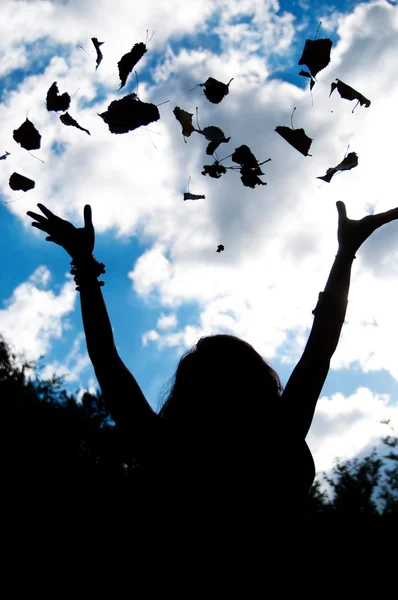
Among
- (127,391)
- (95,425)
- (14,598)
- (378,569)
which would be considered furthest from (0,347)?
(127,391)

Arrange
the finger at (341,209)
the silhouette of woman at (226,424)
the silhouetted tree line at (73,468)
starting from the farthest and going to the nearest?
1. the silhouetted tree line at (73,468)
2. the finger at (341,209)
3. the silhouette of woman at (226,424)

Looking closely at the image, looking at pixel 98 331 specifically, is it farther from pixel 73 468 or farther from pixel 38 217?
pixel 73 468

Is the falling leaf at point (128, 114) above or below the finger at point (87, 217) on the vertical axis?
above

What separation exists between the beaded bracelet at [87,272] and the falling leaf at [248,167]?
3.46ft

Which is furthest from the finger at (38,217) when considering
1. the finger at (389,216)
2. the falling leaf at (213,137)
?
the finger at (389,216)

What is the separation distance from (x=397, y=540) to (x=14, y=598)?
10345 millimetres

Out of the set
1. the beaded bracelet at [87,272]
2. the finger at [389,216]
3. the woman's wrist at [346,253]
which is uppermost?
the finger at [389,216]

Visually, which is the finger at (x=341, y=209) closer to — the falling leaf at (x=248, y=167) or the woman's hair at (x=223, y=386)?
the falling leaf at (x=248, y=167)

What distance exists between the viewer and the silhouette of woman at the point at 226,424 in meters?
1.53

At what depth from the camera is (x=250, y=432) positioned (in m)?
1.66

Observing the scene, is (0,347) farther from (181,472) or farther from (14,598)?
(181,472)

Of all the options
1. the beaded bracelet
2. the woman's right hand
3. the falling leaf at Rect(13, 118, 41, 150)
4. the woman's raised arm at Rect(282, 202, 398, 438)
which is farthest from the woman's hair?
the falling leaf at Rect(13, 118, 41, 150)

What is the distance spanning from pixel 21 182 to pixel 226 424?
6.81 ft

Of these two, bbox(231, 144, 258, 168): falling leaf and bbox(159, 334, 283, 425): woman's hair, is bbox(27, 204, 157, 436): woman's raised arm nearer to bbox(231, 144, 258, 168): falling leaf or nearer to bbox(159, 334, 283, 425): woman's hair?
bbox(159, 334, 283, 425): woman's hair
